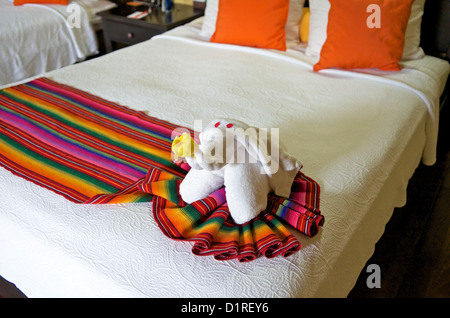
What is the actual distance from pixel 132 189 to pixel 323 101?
0.94m

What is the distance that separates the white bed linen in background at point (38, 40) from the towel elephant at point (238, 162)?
7.18 ft

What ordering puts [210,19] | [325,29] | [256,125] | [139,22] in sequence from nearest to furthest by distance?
1. [256,125]
2. [325,29]
3. [210,19]
4. [139,22]

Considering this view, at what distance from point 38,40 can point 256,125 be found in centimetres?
201

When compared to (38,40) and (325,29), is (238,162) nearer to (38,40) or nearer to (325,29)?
(325,29)

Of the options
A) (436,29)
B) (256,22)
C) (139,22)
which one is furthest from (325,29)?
(139,22)

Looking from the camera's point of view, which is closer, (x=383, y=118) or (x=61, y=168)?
(x=61, y=168)

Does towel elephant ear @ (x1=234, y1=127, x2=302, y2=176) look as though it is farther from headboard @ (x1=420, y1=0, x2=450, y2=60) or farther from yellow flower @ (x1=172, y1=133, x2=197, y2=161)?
headboard @ (x1=420, y1=0, x2=450, y2=60)

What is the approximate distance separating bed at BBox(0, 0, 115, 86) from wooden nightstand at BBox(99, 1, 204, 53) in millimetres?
247

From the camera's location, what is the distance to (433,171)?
2.23m

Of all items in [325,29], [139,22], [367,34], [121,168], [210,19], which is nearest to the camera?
[121,168]

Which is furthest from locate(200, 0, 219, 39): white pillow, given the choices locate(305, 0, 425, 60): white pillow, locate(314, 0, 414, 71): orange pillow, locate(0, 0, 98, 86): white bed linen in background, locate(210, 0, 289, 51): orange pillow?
locate(0, 0, 98, 86): white bed linen in background

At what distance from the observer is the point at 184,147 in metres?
0.94
